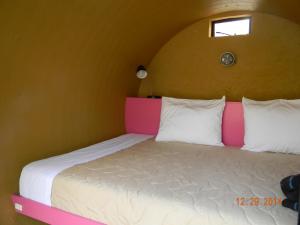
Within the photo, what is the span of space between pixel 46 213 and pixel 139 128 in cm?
158

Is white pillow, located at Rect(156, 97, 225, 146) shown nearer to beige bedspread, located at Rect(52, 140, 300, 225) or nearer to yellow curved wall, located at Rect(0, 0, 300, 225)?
beige bedspread, located at Rect(52, 140, 300, 225)

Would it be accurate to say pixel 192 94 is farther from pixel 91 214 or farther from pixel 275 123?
pixel 91 214

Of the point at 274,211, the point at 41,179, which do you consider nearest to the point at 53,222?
the point at 41,179

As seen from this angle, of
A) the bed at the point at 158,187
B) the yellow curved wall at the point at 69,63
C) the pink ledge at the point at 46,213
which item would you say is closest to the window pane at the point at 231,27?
the yellow curved wall at the point at 69,63

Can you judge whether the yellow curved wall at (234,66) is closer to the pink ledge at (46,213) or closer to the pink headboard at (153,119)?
the pink headboard at (153,119)

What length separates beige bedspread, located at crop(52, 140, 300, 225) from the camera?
1120 millimetres

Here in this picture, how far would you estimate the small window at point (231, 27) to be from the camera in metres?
2.75

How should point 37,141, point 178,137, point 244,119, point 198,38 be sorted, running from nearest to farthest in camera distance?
point 37,141 → point 244,119 → point 178,137 → point 198,38

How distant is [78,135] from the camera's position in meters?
2.28

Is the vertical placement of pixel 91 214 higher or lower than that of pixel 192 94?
lower

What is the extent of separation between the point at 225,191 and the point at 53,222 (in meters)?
1.08

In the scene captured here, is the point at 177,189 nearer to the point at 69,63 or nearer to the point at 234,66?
the point at 69,63
